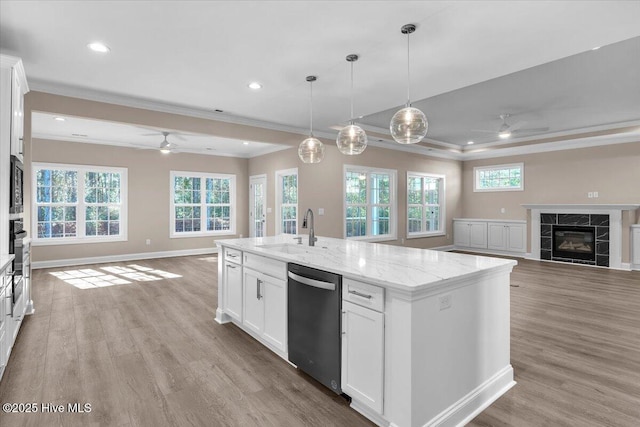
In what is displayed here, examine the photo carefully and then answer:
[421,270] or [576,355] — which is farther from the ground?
[421,270]

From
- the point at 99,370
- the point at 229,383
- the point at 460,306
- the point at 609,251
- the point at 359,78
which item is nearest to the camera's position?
the point at 460,306

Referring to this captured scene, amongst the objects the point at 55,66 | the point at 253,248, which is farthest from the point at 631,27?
the point at 55,66

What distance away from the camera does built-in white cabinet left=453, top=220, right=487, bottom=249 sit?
859 cm

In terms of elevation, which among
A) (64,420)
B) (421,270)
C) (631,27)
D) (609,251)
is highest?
(631,27)

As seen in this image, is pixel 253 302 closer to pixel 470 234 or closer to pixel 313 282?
pixel 313 282

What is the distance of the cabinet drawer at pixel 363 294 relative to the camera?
5.93ft

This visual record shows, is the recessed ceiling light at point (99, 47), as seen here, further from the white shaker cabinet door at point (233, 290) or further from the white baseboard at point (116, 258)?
the white baseboard at point (116, 258)

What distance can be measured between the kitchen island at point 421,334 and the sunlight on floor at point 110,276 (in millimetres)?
4095

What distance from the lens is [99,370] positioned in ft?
8.42

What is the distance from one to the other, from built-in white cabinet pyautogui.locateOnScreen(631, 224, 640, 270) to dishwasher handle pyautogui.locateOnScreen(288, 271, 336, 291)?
7197 millimetres

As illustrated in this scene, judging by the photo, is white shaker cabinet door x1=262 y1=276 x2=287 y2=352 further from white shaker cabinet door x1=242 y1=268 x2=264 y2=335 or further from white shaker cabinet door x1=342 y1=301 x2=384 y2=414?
white shaker cabinet door x1=342 y1=301 x2=384 y2=414

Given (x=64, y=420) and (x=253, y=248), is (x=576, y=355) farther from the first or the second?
(x=64, y=420)

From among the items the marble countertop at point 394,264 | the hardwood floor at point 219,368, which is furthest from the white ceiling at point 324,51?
the hardwood floor at point 219,368

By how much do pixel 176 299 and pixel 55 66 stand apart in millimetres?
2980
